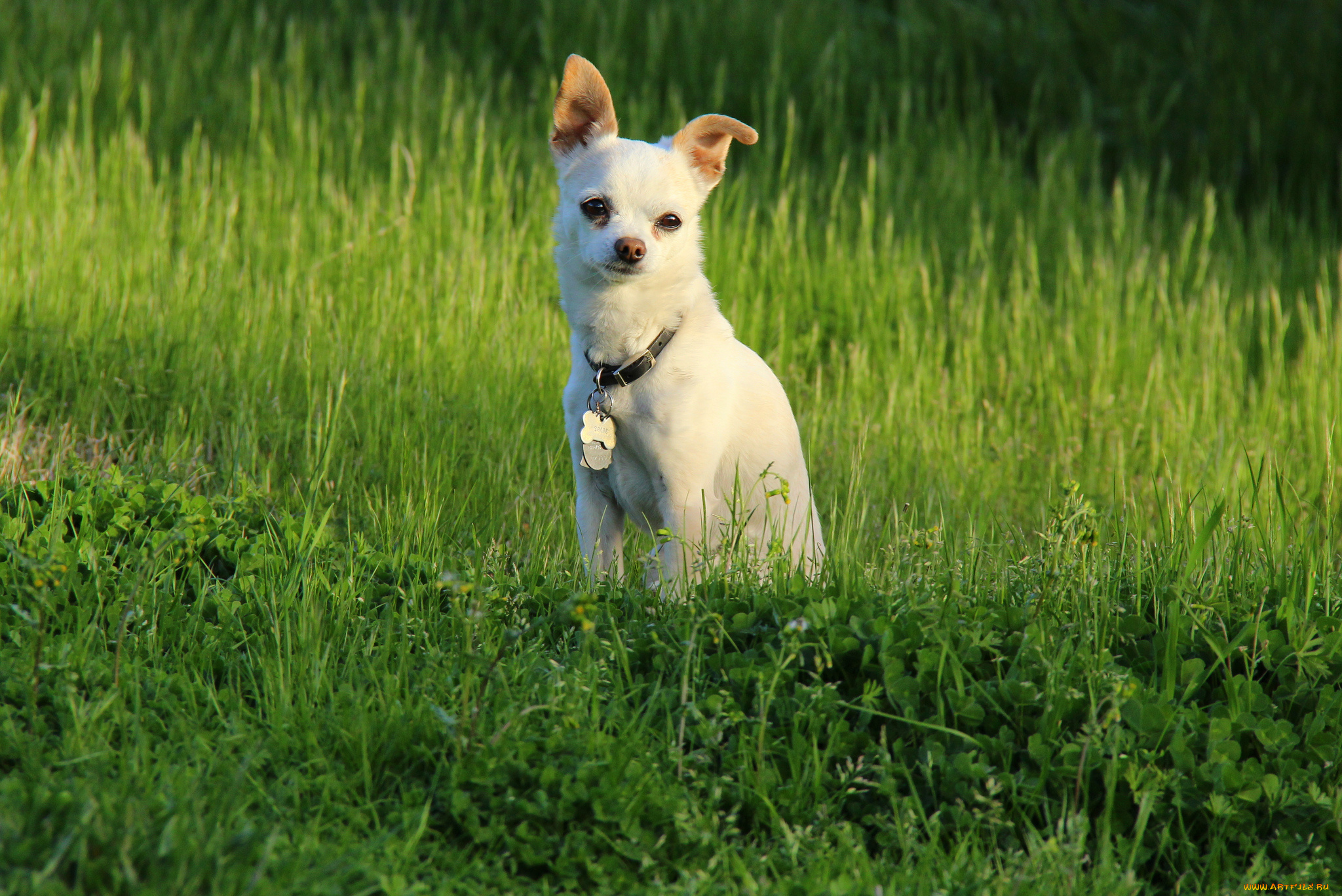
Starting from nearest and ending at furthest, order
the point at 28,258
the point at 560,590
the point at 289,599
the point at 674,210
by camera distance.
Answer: the point at 289,599, the point at 560,590, the point at 674,210, the point at 28,258

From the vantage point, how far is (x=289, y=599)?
3.09m

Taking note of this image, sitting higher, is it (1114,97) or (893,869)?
(1114,97)

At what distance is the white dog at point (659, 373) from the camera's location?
3516 millimetres

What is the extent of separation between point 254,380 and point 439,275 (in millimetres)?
1317

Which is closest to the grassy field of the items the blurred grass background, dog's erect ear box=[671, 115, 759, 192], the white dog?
the blurred grass background

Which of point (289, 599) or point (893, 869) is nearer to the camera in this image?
point (893, 869)

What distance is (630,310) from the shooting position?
3689 millimetres

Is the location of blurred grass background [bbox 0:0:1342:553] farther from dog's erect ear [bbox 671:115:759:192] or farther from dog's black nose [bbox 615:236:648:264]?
dog's erect ear [bbox 671:115:759:192]

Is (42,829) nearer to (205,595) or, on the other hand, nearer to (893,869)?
(205,595)

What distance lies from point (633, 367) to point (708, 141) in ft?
3.10

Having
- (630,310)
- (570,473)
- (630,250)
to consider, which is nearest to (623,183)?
(630,250)

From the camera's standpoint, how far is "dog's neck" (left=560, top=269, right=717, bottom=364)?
368cm

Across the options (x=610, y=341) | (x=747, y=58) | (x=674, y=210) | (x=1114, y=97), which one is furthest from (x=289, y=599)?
(x=1114, y=97)

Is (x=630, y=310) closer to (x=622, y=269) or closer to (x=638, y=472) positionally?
(x=622, y=269)
